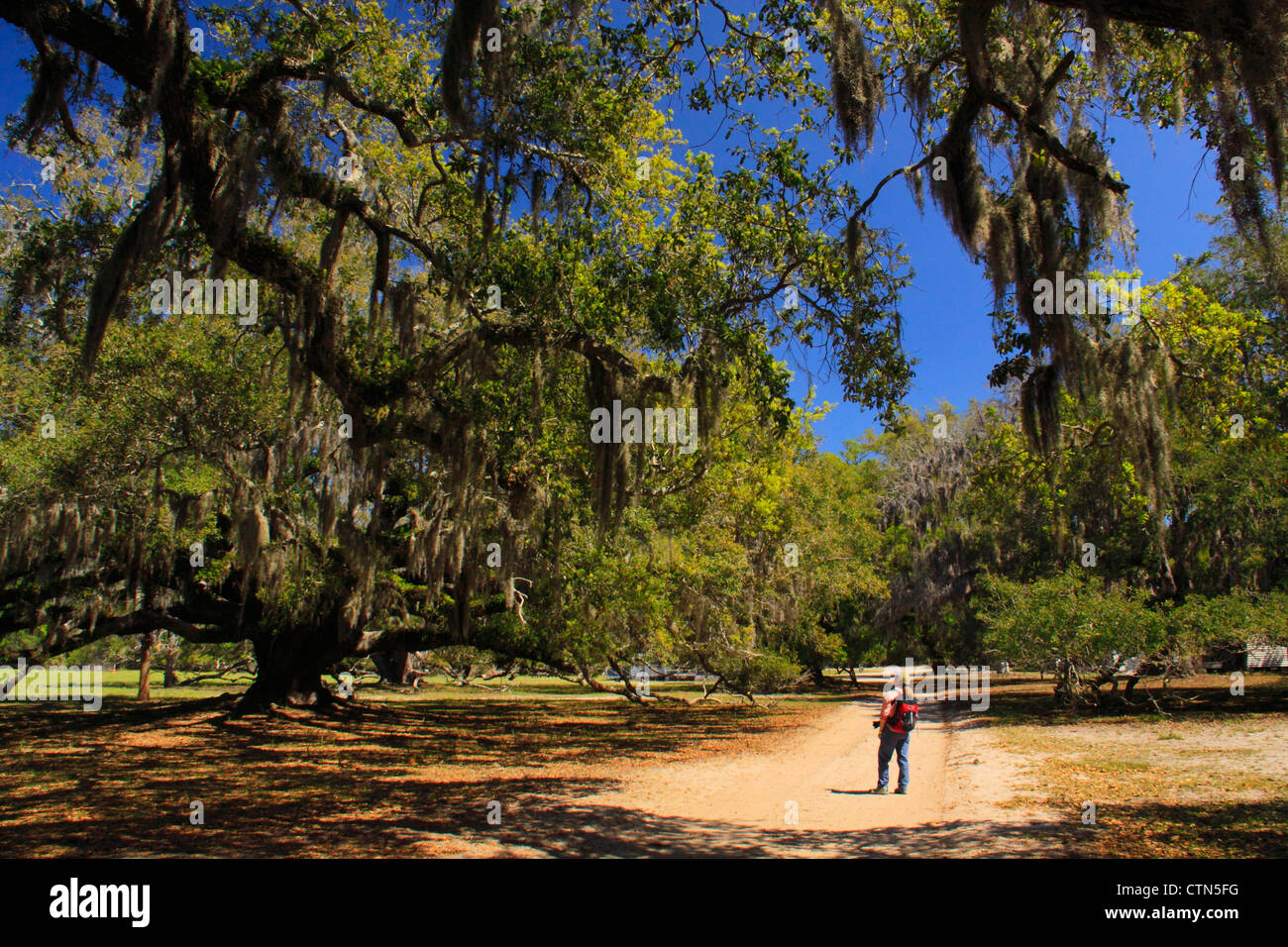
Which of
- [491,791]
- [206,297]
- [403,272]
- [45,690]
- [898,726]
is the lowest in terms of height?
[45,690]

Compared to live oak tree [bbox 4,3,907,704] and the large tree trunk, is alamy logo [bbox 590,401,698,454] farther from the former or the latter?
the large tree trunk

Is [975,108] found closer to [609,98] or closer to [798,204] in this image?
[798,204]

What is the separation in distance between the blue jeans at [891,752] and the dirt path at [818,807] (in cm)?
18

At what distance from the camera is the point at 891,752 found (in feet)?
27.5

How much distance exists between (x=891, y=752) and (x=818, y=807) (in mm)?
1285

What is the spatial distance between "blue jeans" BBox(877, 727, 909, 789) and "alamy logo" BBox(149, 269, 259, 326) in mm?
8979

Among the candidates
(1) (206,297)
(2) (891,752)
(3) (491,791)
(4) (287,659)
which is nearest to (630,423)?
(3) (491,791)

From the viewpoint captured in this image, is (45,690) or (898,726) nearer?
(898,726)

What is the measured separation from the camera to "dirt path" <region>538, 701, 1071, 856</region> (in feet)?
19.4

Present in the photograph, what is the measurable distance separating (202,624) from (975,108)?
19159 mm

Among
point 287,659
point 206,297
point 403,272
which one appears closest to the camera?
point 206,297

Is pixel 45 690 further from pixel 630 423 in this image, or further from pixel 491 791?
pixel 630 423

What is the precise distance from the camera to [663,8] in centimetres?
725

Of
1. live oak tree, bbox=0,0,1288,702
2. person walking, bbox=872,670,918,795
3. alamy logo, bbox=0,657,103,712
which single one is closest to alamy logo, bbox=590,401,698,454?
A: live oak tree, bbox=0,0,1288,702
